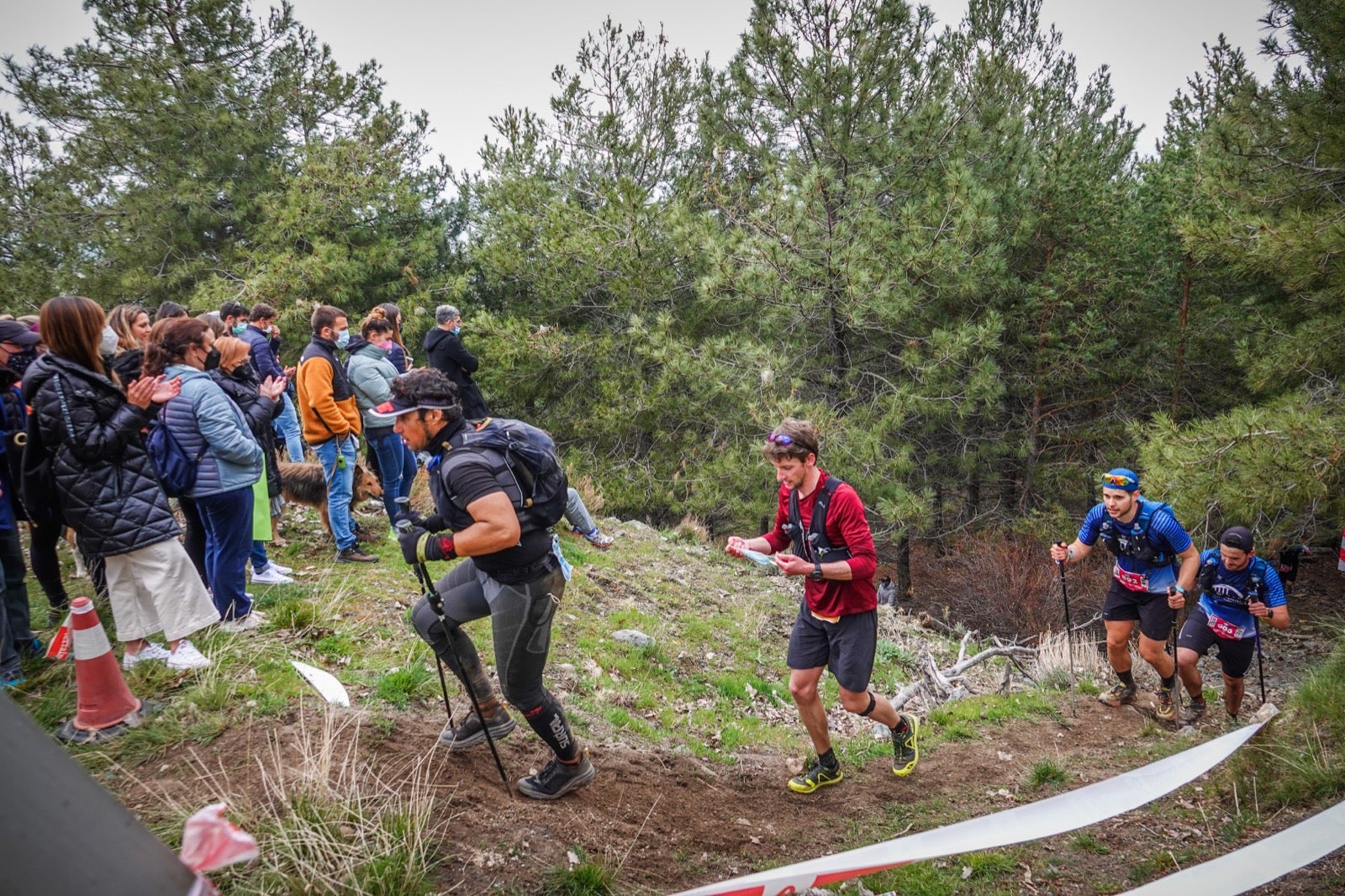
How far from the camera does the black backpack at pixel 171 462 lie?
5027 mm

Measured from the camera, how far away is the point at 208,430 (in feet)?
16.4

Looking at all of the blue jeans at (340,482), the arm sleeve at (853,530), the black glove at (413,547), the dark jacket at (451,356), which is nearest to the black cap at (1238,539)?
the arm sleeve at (853,530)

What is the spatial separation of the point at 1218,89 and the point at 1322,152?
3852 mm

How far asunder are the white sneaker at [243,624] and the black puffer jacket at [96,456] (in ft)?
3.15

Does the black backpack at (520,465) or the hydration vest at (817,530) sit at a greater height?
the black backpack at (520,465)

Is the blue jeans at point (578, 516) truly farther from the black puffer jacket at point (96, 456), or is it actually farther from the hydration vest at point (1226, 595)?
the hydration vest at point (1226, 595)

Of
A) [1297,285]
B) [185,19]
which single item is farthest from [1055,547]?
[185,19]

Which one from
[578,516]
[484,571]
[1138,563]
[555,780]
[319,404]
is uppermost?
[319,404]

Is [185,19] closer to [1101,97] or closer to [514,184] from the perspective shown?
[514,184]

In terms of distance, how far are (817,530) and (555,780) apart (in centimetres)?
205

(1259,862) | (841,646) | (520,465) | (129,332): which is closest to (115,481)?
(129,332)

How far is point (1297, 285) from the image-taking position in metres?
10.3

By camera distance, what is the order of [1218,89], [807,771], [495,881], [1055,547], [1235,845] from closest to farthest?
[495,881] < [1235,845] < [807,771] < [1055,547] < [1218,89]

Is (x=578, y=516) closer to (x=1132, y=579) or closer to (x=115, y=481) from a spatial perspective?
(x=115, y=481)
